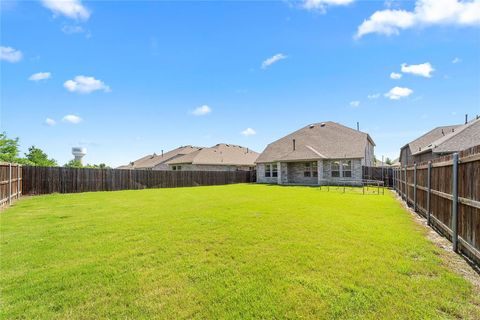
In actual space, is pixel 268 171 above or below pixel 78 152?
below

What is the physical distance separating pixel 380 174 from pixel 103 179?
24218 mm

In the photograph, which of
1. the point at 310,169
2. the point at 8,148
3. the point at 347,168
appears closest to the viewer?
the point at 347,168

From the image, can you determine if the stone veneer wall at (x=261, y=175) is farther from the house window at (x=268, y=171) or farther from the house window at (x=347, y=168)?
the house window at (x=347, y=168)

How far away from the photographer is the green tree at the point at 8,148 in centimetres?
2642

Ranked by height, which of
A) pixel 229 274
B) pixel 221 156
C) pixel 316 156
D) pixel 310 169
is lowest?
pixel 229 274

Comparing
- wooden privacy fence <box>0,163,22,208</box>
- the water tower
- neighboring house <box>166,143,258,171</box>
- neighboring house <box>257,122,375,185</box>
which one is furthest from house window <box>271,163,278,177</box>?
the water tower

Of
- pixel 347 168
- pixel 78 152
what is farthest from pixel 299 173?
pixel 78 152

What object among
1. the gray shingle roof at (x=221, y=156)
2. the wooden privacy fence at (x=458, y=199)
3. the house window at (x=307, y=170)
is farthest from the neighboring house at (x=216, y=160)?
the wooden privacy fence at (x=458, y=199)

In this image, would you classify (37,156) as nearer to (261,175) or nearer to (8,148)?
(8,148)

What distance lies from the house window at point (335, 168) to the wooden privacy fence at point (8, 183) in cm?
2373

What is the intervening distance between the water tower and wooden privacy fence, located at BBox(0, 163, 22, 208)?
89.9ft

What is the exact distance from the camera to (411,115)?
21953 mm

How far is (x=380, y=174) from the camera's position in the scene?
78.5 feet

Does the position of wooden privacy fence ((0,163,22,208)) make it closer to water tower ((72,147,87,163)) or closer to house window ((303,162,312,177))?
house window ((303,162,312,177))
